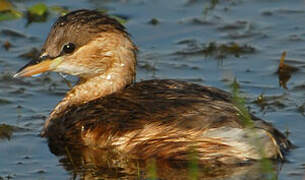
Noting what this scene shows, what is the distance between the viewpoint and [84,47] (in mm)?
9672

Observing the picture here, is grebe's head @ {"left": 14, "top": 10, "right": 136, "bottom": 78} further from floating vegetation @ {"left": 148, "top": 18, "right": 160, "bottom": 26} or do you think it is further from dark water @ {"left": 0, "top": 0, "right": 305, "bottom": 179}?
floating vegetation @ {"left": 148, "top": 18, "right": 160, "bottom": 26}

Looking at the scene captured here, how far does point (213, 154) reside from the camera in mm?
8594

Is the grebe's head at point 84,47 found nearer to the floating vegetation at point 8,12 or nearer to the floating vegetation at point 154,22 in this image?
the floating vegetation at point 154,22

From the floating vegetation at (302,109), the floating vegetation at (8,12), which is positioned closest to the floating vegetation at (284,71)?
the floating vegetation at (302,109)

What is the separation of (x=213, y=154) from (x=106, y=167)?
1010mm

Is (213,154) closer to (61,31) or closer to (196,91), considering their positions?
(196,91)

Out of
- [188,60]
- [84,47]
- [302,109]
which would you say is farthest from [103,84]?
[188,60]

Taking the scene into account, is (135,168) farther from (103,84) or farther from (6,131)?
(6,131)

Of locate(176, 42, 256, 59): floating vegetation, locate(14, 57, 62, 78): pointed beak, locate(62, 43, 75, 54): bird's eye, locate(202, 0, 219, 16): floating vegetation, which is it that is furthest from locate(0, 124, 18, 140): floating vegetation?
locate(202, 0, 219, 16): floating vegetation

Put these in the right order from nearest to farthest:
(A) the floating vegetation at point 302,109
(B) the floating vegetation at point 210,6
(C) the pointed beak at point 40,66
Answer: (C) the pointed beak at point 40,66 < (A) the floating vegetation at point 302,109 < (B) the floating vegetation at point 210,6

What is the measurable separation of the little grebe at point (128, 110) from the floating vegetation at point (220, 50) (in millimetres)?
2311

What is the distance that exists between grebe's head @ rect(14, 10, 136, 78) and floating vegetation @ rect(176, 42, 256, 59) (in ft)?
7.60

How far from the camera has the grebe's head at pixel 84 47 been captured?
9547 mm

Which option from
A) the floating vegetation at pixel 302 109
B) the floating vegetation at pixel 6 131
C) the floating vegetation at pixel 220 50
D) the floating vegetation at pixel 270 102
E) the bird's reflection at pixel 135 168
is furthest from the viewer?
the floating vegetation at pixel 220 50
